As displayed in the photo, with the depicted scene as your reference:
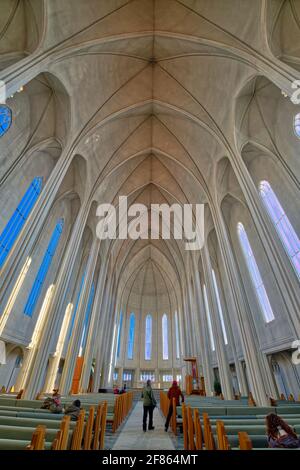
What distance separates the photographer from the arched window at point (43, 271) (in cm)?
1339

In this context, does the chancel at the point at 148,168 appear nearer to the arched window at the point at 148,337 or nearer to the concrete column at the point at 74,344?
the concrete column at the point at 74,344

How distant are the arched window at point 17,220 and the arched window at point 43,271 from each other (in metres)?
3.55

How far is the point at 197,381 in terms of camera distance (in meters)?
20.2

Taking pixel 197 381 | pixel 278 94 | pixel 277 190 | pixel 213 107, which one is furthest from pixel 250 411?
pixel 197 381

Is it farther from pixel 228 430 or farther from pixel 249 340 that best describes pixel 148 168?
pixel 228 430

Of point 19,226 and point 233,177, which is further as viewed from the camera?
point 233,177

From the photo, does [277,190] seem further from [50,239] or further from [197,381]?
[197,381]

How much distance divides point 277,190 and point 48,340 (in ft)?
44.0

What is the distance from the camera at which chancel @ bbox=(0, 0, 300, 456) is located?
859cm

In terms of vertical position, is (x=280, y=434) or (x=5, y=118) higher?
(x=5, y=118)

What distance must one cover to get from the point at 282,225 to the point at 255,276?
4.10m

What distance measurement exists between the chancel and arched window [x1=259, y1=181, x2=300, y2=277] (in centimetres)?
6

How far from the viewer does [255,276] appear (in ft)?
46.2

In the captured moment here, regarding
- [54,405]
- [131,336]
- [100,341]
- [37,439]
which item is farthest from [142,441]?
[131,336]
